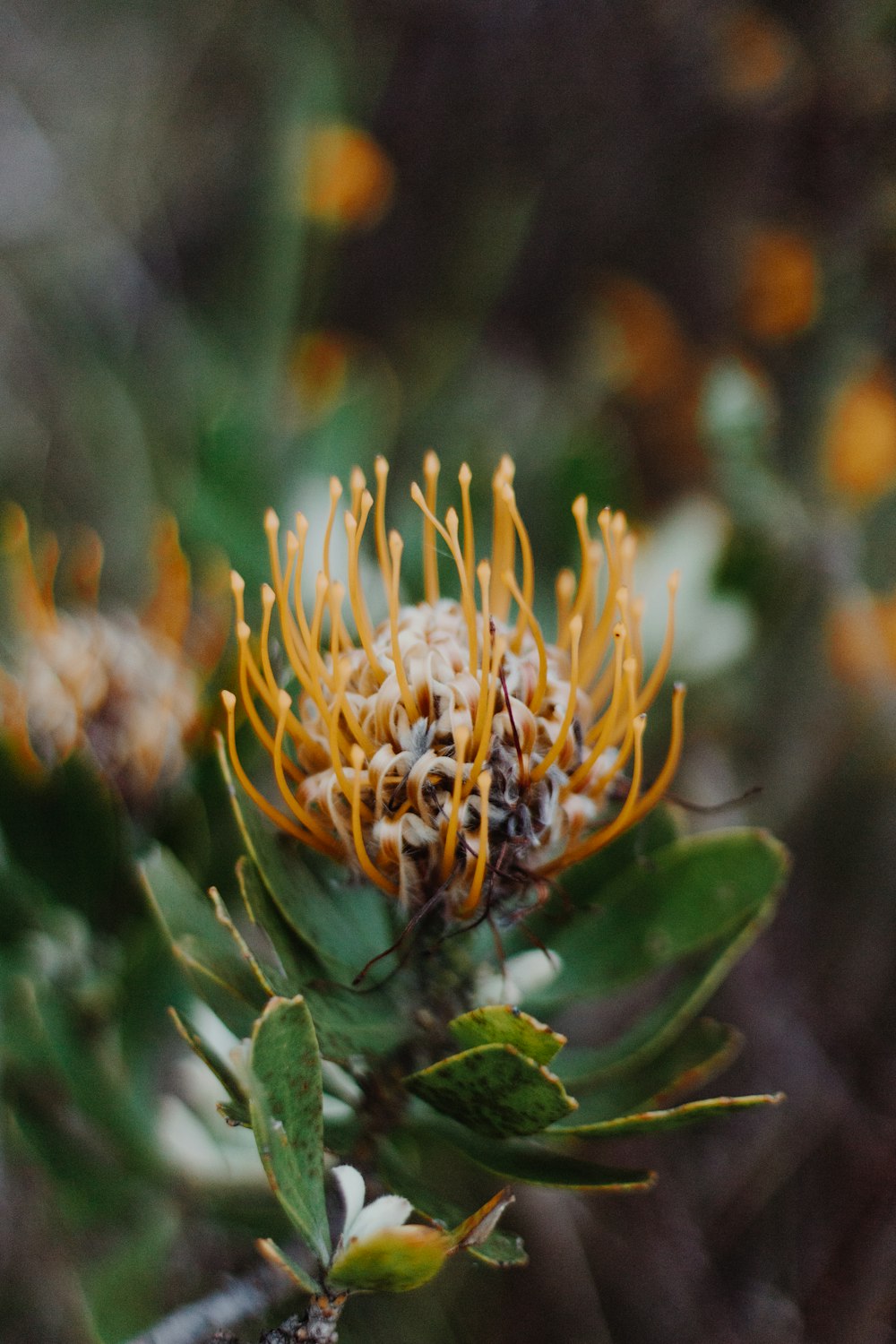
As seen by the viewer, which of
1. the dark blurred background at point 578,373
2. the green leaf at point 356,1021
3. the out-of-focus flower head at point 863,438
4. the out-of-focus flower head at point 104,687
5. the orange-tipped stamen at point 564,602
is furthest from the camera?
the out-of-focus flower head at point 863,438

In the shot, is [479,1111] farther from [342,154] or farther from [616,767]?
[342,154]

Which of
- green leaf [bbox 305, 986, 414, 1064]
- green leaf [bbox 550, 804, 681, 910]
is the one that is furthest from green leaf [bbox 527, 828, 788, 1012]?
green leaf [bbox 305, 986, 414, 1064]

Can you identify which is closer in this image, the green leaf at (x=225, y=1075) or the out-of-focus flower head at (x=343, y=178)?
the green leaf at (x=225, y=1075)

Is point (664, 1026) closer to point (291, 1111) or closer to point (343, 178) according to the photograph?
point (291, 1111)

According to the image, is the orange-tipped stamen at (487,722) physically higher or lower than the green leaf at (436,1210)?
higher

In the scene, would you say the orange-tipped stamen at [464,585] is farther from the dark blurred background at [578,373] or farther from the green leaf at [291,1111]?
the dark blurred background at [578,373]

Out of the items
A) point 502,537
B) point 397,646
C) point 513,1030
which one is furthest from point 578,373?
point 513,1030

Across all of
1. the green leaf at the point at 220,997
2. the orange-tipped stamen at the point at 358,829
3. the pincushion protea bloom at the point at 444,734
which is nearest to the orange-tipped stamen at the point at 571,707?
the pincushion protea bloom at the point at 444,734
